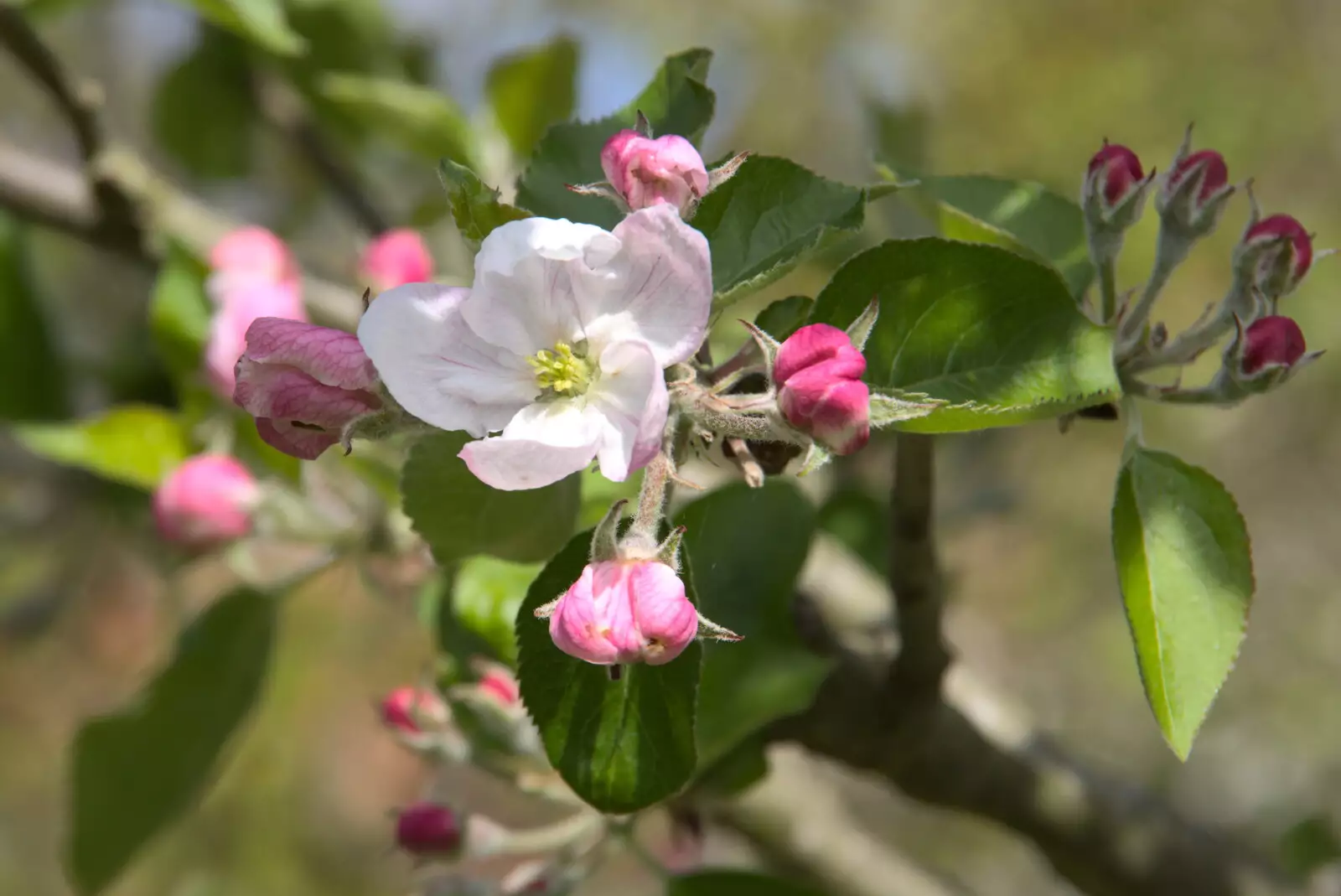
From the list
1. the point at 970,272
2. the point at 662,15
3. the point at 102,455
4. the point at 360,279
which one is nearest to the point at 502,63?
the point at 360,279

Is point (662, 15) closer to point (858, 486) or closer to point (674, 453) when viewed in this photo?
point (858, 486)

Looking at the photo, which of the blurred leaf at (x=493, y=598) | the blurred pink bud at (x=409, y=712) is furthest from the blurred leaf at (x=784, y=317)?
the blurred pink bud at (x=409, y=712)

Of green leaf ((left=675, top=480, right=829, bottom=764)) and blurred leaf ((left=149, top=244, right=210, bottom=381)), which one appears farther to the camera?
blurred leaf ((left=149, top=244, right=210, bottom=381))

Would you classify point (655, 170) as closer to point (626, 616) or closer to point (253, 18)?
point (626, 616)

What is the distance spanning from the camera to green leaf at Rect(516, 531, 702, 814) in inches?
22.2

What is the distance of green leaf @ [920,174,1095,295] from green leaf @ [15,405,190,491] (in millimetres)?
861

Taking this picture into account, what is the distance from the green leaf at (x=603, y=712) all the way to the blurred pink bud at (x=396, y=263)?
59cm

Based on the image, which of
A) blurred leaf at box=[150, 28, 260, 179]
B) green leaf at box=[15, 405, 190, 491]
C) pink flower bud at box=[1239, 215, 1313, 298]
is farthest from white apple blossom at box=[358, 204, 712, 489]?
blurred leaf at box=[150, 28, 260, 179]

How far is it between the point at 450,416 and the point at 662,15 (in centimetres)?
570

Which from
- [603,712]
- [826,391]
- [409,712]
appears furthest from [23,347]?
[826,391]

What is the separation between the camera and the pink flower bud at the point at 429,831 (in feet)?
3.05

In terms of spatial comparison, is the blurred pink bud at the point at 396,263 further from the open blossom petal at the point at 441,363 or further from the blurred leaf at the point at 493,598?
the open blossom petal at the point at 441,363

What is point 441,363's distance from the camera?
1.76 ft

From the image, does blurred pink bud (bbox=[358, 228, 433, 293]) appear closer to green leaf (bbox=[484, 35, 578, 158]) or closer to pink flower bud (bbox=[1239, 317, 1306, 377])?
green leaf (bbox=[484, 35, 578, 158])
